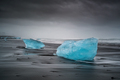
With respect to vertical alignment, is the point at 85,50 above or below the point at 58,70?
above

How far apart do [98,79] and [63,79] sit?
0.92 metres

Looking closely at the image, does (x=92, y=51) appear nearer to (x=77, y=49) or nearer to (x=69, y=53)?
(x=77, y=49)

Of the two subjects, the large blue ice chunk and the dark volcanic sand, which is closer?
the dark volcanic sand

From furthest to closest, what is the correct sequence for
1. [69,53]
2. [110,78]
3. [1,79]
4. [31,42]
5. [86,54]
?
[31,42]
[69,53]
[86,54]
[110,78]
[1,79]

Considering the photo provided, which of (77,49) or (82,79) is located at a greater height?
(77,49)

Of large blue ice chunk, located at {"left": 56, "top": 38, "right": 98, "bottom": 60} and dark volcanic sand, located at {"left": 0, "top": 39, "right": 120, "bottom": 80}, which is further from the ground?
large blue ice chunk, located at {"left": 56, "top": 38, "right": 98, "bottom": 60}

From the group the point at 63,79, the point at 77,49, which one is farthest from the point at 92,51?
the point at 63,79

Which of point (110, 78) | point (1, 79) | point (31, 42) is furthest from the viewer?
point (31, 42)

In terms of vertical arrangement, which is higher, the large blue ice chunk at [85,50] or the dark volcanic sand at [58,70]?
the large blue ice chunk at [85,50]

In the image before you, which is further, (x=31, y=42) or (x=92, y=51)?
(x=31, y=42)

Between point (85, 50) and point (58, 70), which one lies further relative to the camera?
point (85, 50)

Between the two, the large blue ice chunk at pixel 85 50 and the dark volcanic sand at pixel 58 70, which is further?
the large blue ice chunk at pixel 85 50

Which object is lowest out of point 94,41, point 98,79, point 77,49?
point 98,79

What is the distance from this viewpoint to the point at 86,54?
20.7 ft
